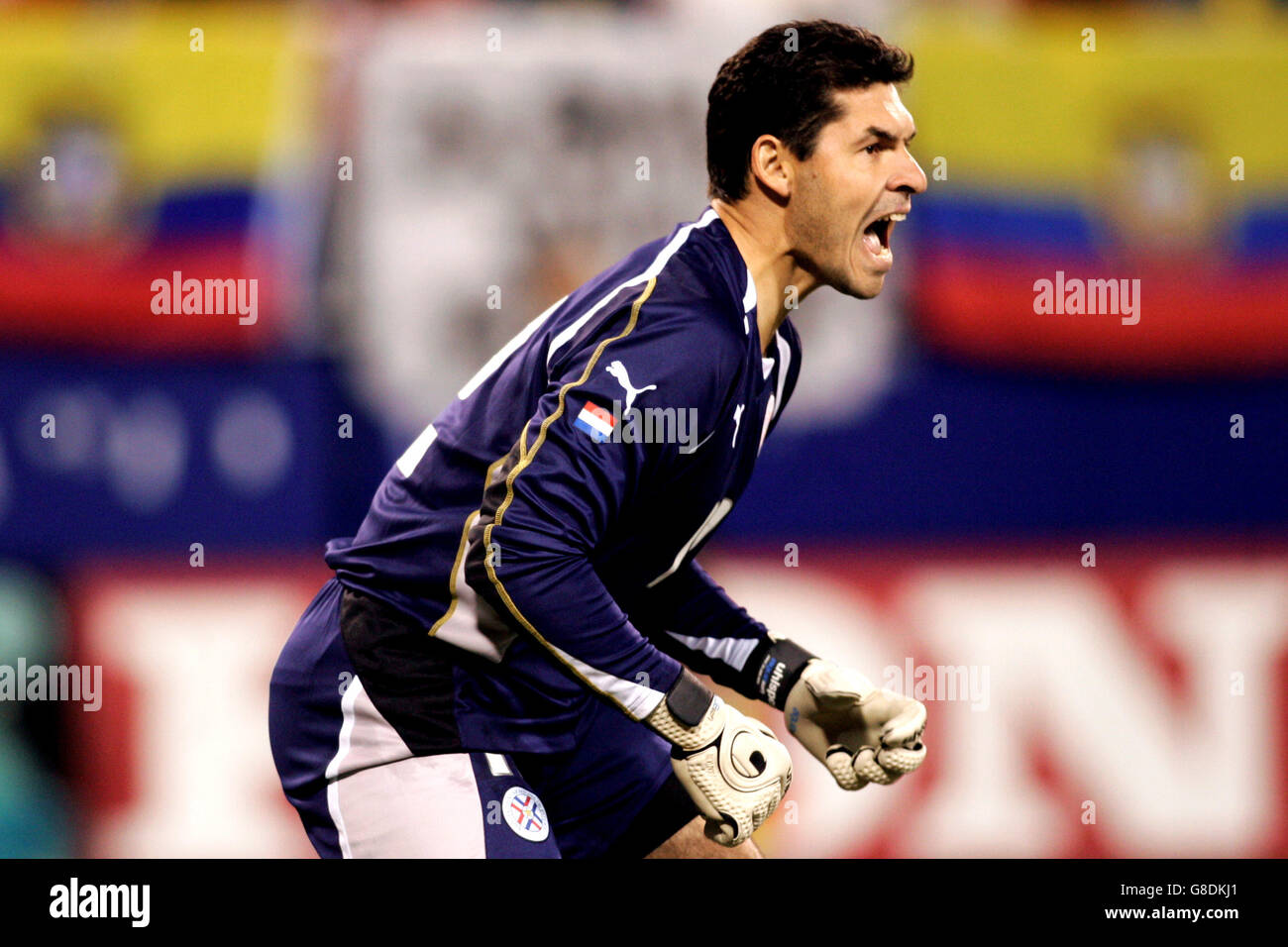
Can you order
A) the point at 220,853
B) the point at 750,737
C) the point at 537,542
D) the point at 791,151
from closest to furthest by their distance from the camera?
1. the point at 537,542
2. the point at 750,737
3. the point at 791,151
4. the point at 220,853

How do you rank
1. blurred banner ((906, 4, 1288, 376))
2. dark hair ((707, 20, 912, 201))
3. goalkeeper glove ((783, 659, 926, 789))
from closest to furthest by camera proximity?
dark hair ((707, 20, 912, 201)) < goalkeeper glove ((783, 659, 926, 789)) < blurred banner ((906, 4, 1288, 376))

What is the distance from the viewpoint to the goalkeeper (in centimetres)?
244

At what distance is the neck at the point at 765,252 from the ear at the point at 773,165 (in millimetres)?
36

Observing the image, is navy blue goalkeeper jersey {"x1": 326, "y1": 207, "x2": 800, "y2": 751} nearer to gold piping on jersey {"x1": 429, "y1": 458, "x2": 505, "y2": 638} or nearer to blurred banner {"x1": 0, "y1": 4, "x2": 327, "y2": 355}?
gold piping on jersey {"x1": 429, "y1": 458, "x2": 505, "y2": 638}

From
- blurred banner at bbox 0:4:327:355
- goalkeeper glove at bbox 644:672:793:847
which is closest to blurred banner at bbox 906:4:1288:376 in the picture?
blurred banner at bbox 0:4:327:355

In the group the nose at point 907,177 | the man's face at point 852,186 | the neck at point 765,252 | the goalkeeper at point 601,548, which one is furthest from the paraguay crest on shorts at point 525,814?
the nose at point 907,177

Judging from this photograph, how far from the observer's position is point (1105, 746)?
17.8ft

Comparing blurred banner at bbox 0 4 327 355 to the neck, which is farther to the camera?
blurred banner at bbox 0 4 327 355

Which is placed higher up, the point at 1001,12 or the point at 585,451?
the point at 1001,12

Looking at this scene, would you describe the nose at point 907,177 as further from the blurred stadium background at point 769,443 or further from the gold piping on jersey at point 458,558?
the blurred stadium background at point 769,443

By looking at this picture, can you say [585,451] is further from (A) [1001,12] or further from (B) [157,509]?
(A) [1001,12]

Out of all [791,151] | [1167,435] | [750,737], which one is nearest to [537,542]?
[750,737]

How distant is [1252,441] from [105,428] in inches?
152

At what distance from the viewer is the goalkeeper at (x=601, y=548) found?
2436 millimetres
